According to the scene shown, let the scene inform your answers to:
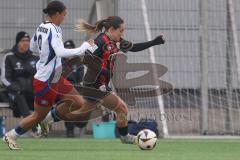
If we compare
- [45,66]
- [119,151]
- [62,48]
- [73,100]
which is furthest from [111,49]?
[119,151]

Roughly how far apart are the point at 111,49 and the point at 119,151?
1.78 m

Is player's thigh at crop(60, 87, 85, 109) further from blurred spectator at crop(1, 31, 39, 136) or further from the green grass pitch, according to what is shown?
blurred spectator at crop(1, 31, 39, 136)

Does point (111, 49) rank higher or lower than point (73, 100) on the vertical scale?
higher

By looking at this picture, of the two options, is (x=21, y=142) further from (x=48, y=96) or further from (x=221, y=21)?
(x=221, y=21)

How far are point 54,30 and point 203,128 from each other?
6282 millimetres

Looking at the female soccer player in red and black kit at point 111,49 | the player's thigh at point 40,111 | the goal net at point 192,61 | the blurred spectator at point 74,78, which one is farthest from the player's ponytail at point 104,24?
the goal net at point 192,61

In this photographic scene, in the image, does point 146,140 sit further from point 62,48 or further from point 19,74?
point 19,74

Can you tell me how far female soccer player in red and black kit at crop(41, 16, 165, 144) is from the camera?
12.5m

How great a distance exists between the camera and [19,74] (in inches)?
648

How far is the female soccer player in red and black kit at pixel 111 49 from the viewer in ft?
40.9

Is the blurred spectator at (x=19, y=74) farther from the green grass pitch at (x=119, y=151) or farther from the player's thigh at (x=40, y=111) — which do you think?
the player's thigh at (x=40, y=111)

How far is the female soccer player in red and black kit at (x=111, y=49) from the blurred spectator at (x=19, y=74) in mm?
3436

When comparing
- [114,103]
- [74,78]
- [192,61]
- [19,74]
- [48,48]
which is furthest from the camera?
[192,61]

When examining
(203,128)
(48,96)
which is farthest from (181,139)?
(48,96)
